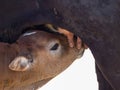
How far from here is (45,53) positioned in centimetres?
169

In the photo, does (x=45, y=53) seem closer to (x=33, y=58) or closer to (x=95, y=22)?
(x=33, y=58)

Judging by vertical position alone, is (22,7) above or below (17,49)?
above

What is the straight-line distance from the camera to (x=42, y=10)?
1.48m

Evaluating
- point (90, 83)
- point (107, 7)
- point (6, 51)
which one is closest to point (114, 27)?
point (107, 7)

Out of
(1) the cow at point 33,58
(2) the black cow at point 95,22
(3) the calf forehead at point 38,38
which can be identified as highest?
(2) the black cow at point 95,22

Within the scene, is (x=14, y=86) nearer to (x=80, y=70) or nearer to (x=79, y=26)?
(x=79, y=26)

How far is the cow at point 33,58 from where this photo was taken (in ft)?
5.28

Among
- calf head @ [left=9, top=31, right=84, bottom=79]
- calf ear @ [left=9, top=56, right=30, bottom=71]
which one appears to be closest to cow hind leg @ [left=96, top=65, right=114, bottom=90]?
calf head @ [left=9, top=31, right=84, bottom=79]

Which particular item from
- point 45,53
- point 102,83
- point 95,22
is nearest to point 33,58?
point 45,53

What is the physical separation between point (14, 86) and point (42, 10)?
0.34m

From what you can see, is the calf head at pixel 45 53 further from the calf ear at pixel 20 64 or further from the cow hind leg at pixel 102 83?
the cow hind leg at pixel 102 83

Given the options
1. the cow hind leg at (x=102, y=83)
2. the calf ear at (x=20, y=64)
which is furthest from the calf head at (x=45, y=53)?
the cow hind leg at (x=102, y=83)

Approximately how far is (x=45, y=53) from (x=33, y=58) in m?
0.06

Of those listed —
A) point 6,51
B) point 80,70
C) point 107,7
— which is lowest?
point 80,70
